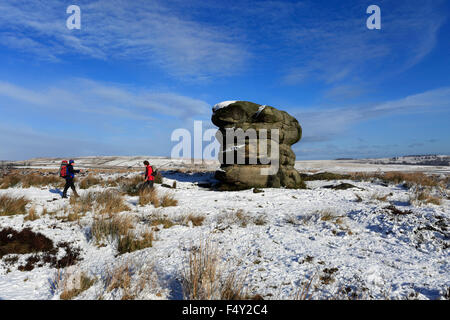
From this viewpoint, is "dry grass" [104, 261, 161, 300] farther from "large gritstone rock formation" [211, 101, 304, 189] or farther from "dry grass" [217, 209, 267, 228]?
"large gritstone rock formation" [211, 101, 304, 189]

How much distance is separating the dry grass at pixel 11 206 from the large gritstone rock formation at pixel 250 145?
986 cm

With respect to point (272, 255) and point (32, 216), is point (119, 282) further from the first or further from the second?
point (32, 216)

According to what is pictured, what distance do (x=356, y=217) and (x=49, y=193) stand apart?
45.0 ft

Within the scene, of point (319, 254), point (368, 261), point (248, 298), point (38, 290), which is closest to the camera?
point (248, 298)

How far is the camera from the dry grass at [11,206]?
7.91m

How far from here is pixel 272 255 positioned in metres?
4.87

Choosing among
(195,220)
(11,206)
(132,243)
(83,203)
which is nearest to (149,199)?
(83,203)

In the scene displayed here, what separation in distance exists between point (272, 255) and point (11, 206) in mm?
8870

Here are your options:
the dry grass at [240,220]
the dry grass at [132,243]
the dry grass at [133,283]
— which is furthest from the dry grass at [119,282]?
the dry grass at [240,220]

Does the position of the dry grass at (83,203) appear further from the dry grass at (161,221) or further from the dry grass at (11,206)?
the dry grass at (161,221)
